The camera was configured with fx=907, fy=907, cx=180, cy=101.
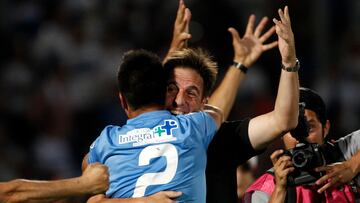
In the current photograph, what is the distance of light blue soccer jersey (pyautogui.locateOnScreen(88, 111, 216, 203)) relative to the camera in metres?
4.33

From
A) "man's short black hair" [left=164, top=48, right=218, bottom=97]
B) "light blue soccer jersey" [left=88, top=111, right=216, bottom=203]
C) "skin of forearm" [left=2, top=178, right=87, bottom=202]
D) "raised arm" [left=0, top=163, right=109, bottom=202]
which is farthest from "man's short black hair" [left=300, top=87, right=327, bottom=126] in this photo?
"skin of forearm" [left=2, top=178, right=87, bottom=202]

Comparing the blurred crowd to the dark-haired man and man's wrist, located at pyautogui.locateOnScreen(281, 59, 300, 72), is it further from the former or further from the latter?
man's wrist, located at pyautogui.locateOnScreen(281, 59, 300, 72)

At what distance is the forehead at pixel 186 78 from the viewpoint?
481cm

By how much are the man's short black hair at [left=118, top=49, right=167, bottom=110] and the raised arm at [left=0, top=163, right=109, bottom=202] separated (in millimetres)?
387

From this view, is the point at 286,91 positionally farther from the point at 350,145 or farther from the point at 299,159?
the point at 350,145

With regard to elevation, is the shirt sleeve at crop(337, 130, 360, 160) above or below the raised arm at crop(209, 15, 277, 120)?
below

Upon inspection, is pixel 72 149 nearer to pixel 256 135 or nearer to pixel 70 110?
pixel 70 110

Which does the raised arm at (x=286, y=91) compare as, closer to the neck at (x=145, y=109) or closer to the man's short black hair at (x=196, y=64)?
the neck at (x=145, y=109)

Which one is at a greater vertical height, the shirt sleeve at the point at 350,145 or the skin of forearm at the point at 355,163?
the shirt sleeve at the point at 350,145

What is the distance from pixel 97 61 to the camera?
441 inches

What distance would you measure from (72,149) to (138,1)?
2.29 meters

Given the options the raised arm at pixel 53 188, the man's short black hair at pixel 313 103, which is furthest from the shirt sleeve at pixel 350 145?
the raised arm at pixel 53 188

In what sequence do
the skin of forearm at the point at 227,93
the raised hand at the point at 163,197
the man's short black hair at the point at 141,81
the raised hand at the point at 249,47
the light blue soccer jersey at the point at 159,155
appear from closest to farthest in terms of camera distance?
the raised hand at the point at 163,197 → the light blue soccer jersey at the point at 159,155 → the man's short black hair at the point at 141,81 → the skin of forearm at the point at 227,93 → the raised hand at the point at 249,47

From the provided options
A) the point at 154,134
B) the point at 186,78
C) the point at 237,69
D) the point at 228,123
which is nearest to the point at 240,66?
the point at 237,69
